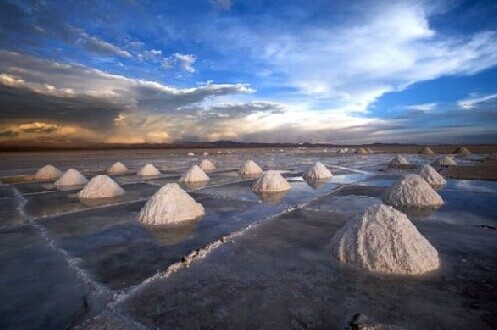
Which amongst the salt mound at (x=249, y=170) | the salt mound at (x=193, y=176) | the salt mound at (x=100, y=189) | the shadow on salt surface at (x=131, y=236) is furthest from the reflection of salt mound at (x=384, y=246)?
the salt mound at (x=249, y=170)

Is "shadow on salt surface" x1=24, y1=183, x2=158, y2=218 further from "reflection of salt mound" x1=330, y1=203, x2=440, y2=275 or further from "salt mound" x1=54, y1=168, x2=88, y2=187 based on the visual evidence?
"reflection of salt mound" x1=330, y1=203, x2=440, y2=275

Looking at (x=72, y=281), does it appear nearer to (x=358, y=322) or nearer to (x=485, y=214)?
(x=358, y=322)

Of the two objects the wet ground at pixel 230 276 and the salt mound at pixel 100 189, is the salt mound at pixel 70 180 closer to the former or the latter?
the salt mound at pixel 100 189

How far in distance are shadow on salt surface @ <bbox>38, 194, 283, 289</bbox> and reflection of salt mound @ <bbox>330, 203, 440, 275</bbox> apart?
93.4 inches

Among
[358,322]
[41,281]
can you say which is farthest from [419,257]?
[41,281]

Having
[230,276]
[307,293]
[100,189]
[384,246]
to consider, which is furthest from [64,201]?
[384,246]

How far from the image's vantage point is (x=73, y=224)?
690 cm

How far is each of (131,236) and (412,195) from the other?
22.6 feet

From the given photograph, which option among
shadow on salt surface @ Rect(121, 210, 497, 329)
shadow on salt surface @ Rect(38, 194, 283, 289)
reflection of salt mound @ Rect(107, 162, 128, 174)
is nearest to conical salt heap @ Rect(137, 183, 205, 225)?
shadow on salt surface @ Rect(38, 194, 283, 289)

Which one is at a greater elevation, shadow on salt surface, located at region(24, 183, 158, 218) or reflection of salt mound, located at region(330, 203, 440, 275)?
reflection of salt mound, located at region(330, 203, 440, 275)

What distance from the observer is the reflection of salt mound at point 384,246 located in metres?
4.00

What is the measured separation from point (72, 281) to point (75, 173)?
11103 mm

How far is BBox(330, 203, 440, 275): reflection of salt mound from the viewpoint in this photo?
4.00 metres

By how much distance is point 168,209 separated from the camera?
22.2ft
